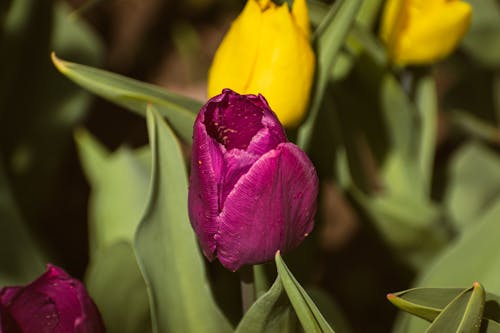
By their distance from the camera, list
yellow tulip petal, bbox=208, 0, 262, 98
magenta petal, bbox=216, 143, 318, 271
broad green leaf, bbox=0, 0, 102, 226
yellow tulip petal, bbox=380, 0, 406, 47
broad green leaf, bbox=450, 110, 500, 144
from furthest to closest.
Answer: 1. broad green leaf, bbox=450, 110, 500, 144
2. broad green leaf, bbox=0, 0, 102, 226
3. yellow tulip petal, bbox=380, 0, 406, 47
4. yellow tulip petal, bbox=208, 0, 262, 98
5. magenta petal, bbox=216, 143, 318, 271

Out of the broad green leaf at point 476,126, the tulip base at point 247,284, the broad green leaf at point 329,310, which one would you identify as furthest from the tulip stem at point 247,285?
the broad green leaf at point 476,126

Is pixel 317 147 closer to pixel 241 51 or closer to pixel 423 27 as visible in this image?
pixel 423 27

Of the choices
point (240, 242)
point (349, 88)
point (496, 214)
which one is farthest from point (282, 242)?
point (349, 88)

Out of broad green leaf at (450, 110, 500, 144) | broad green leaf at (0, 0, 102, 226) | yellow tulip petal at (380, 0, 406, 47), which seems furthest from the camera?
broad green leaf at (450, 110, 500, 144)

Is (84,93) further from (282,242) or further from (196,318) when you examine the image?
(282,242)

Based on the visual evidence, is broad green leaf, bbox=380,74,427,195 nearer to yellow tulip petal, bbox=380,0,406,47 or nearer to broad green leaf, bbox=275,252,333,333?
yellow tulip petal, bbox=380,0,406,47

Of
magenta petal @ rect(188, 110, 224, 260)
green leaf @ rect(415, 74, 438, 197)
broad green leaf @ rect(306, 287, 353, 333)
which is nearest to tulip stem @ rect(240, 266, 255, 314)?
magenta petal @ rect(188, 110, 224, 260)
